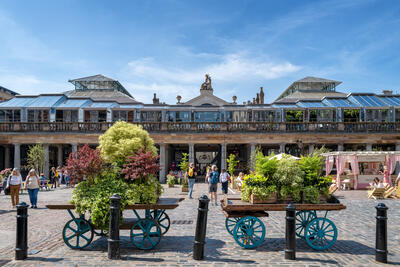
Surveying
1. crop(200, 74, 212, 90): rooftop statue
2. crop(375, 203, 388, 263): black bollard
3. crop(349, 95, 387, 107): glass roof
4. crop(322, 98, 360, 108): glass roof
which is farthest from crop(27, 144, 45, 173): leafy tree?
crop(349, 95, 387, 107): glass roof

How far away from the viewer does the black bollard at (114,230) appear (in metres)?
6.10

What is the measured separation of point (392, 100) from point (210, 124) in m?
19.0

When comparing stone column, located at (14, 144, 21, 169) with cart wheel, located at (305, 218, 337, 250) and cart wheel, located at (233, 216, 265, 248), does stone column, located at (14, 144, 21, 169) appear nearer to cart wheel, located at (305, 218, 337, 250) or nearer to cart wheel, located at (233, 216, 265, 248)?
cart wheel, located at (233, 216, 265, 248)

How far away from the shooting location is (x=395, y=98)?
33.7 m

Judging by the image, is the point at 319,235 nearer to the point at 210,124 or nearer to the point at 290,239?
the point at 290,239

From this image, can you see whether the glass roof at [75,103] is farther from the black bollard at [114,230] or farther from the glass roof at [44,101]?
the black bollard at [114,230]

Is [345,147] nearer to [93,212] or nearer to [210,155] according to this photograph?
[210,155]

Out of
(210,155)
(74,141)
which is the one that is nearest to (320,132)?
(210,155)

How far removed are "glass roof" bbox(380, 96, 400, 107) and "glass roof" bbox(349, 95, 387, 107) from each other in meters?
0.58

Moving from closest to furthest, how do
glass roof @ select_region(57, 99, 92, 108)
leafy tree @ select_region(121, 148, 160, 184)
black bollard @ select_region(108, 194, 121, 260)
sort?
black bollard @ select_region(108, 194, 121, 260) → leafy tree @ select_region(121, 148, 160, 184) → glass roof @ select_region(57, 99, 92, 108)

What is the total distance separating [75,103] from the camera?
32.3 meters

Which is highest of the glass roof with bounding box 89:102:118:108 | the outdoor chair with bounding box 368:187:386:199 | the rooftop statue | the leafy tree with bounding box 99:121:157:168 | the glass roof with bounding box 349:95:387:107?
the rooftop statue

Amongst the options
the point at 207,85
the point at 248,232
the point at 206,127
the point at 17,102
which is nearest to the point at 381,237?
the point at 248,232

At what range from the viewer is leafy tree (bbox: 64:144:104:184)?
674cm
